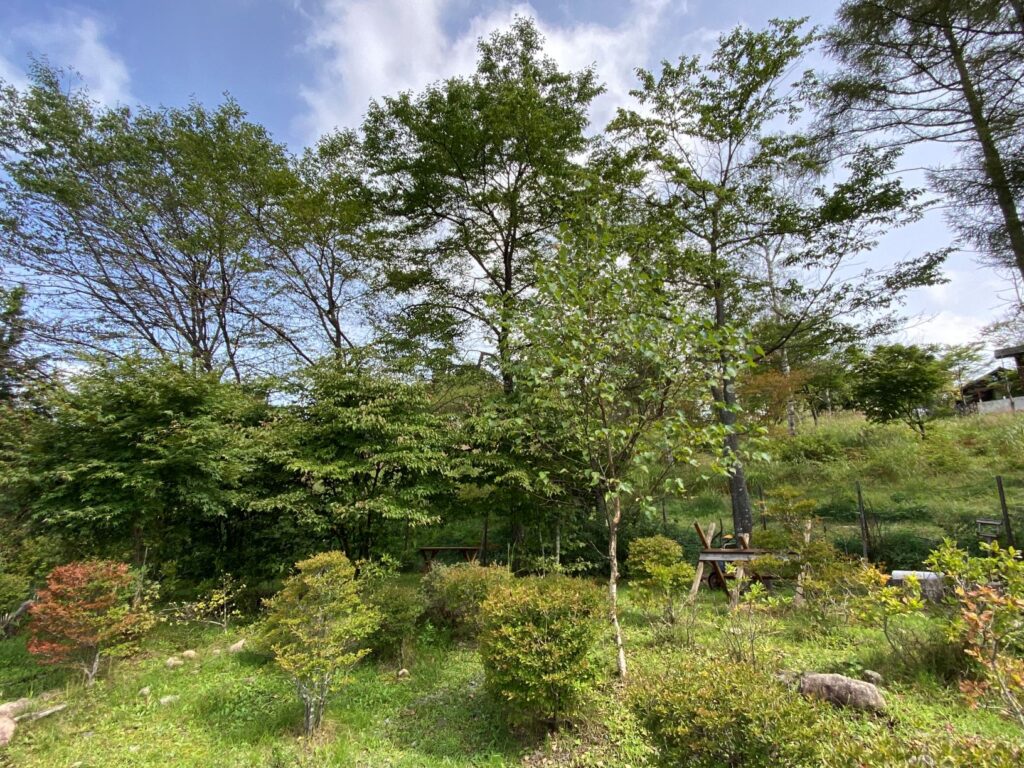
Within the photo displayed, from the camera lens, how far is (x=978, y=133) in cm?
591

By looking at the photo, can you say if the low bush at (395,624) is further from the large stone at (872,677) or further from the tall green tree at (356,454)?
the large stone at (872,677)

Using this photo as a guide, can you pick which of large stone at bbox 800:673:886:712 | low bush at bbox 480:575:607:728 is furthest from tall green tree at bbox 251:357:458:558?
large stone at bbox 800:673:886:712

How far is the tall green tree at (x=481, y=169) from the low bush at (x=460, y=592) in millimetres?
3923

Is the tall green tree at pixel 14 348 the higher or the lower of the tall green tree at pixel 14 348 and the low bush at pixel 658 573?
the higher

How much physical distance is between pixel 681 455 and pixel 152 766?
441 centimetres

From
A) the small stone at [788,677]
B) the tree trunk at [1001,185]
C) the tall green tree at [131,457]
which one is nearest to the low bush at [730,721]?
the small stone at [788,677]

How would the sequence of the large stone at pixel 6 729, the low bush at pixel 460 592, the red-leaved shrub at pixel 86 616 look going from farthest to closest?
1. the low bush at pixel 460 592
2. the red-leaved shrub at pixel 86 616
3. the large stone at pixel 6 729

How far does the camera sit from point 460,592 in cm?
483

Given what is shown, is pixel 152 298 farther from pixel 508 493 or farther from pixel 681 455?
pixel 681 455

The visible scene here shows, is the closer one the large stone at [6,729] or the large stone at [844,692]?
the large stone at [844,692]

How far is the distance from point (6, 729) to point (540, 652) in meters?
4.16

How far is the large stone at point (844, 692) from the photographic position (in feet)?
9.96

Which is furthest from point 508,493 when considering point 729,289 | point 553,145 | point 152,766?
point 553,145

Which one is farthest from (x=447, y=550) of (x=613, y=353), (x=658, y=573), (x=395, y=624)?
(x=613, y=353)
